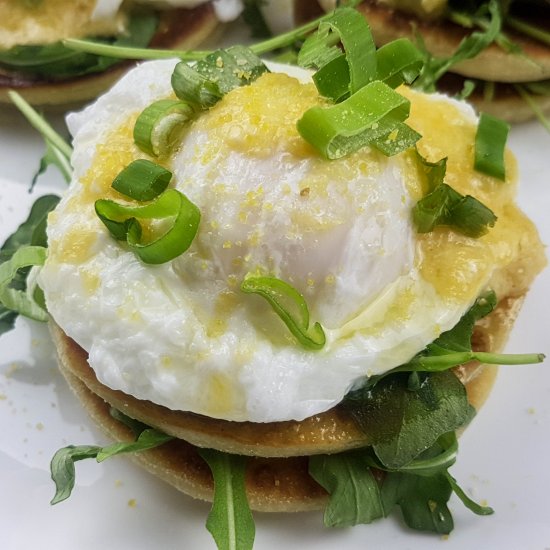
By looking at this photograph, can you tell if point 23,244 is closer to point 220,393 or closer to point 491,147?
point 220,393

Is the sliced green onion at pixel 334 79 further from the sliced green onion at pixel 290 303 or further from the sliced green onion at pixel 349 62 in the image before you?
the sliced green onion at pixel 290 303

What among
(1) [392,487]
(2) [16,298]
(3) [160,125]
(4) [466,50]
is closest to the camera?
(3) [160,125]

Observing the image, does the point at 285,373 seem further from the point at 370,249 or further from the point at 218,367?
the point at 370,249

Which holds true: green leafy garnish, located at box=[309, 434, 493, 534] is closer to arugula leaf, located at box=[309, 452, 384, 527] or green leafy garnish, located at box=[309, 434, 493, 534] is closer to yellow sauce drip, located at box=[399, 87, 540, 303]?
arugula leaf, located at box=[309, 452, 384, 527]

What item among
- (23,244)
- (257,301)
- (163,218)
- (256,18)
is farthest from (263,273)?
(256,18)

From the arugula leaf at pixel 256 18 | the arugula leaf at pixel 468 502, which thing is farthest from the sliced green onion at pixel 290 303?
the arugula leaf at pixel 256 18

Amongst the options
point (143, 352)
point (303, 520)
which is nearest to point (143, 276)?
point (143, 352)
